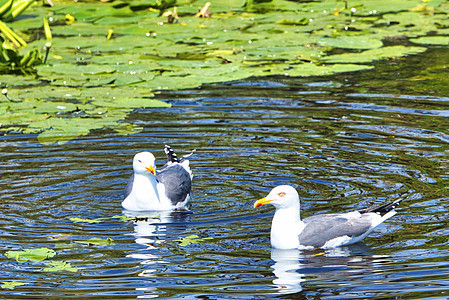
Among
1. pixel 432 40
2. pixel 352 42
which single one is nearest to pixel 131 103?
pixel 352 42

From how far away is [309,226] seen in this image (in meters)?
7.36

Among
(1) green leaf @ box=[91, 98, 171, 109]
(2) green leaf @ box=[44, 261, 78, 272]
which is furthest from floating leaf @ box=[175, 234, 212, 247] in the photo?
(1) green leaf @ box=[91, 98, 171, 109]

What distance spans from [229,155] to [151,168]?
1.91 m

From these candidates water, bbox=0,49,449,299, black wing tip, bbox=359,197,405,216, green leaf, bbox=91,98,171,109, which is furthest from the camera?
green leaf, bbox=91,98,171,109

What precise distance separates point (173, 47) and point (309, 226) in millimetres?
9253

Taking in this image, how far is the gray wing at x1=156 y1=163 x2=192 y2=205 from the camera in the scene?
351 inches

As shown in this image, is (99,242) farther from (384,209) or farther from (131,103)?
(131,103)

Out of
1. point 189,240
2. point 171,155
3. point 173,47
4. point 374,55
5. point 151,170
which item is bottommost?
point 189,240

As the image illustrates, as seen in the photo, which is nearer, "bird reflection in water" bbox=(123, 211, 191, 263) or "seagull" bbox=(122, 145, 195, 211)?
"bird reflection in water" bbox=(123, 211, 191, 263)

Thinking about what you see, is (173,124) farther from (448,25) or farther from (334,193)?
(448,25)

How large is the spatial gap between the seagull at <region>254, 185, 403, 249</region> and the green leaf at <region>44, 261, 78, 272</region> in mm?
1865

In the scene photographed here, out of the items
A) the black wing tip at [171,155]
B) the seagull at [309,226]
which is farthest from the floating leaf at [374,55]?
the seagull at [309,226]

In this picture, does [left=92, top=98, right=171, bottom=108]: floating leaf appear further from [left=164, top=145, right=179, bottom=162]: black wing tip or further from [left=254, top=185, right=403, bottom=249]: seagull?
[left=254, top=185, right=403, bottom=249]: seagull

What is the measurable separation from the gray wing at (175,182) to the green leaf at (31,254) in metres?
2.02
